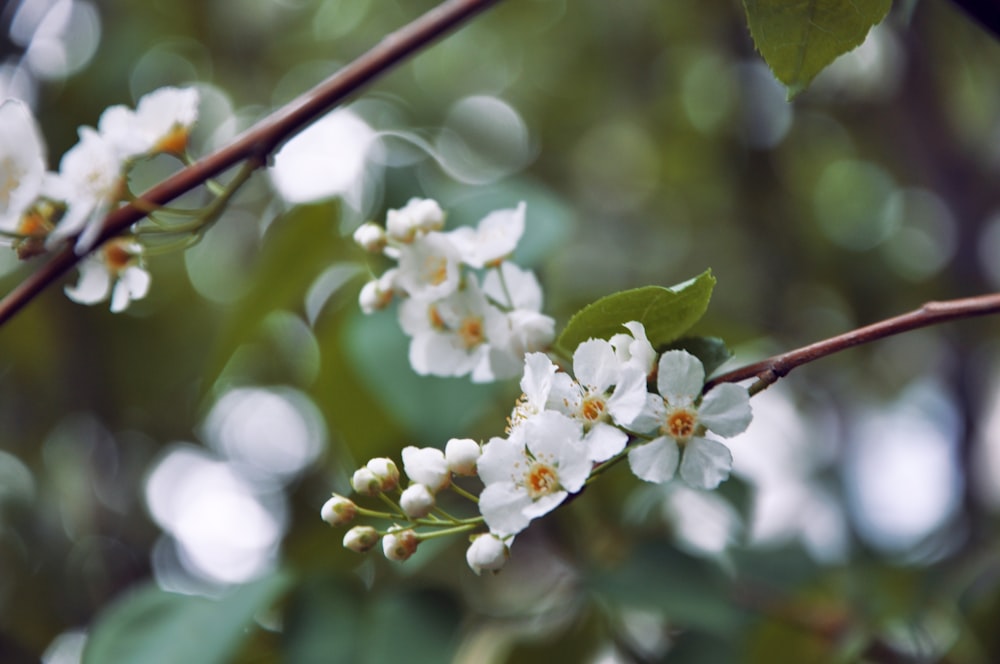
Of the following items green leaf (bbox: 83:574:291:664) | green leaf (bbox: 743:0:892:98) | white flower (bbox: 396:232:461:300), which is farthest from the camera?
green leaf (bbox: 83:574:291:664)

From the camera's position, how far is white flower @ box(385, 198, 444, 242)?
26.0 inches

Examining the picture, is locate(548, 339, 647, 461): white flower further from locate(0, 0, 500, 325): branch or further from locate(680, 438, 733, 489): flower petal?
locate(0, 0, 500, 325): branch

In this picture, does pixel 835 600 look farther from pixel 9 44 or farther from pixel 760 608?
pixel 9 44

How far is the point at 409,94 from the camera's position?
2.24 meters

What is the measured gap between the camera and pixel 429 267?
67 cm

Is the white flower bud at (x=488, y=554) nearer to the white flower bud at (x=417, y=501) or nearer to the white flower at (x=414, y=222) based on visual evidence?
the white flower bud at (x=417, y=501)

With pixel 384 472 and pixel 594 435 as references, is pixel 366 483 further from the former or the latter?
pixel 594 435

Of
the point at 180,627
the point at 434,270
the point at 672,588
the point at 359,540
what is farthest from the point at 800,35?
the point at 180,627

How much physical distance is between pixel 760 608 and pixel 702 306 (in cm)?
86

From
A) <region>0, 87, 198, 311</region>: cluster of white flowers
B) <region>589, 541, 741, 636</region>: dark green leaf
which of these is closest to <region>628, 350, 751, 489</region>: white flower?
<region>0, 87, 198, 311</region>: cluster of white flowers

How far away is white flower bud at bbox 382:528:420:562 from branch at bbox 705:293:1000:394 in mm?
219

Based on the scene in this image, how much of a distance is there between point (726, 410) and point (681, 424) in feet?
0.09

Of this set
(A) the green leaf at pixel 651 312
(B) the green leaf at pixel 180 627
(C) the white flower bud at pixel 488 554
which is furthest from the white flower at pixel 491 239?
(B) the green leaf at pixel 180 627

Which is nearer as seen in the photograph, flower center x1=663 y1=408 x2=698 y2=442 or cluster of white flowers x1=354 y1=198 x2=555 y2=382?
flower center x1=663 y1=408 x2=698 y2=442
